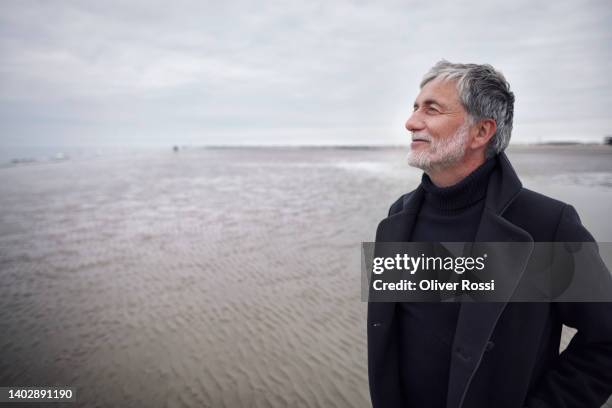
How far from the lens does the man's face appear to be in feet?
6.43

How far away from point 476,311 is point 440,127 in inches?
40.7

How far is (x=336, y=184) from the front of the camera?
22000 millimetres

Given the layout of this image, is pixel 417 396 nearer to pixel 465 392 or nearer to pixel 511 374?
pixel 465 392

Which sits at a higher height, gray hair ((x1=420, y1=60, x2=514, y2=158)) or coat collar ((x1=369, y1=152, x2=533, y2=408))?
gray hair ((x1=420, y1=60, x2=514, y2=158))

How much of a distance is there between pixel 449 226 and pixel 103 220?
46.6 ft

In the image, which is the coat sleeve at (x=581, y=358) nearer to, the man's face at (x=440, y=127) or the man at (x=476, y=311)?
the man at (x=476, y=311)

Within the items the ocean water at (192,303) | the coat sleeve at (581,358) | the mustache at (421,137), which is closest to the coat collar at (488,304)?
the coat sleeve at (581,358)

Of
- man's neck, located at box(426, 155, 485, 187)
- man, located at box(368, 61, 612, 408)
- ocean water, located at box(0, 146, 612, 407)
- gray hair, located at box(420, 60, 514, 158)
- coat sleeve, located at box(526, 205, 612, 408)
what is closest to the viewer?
coat sleeve, located at box(526, 205, 612, 408)

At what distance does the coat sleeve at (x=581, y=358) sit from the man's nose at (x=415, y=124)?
87 centimetres

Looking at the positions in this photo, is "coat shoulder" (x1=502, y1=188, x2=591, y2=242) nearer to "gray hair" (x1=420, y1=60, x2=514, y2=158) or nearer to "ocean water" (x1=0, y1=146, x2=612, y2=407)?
"gray hair" (x1=420, y1=60, x2=514, y2=158)

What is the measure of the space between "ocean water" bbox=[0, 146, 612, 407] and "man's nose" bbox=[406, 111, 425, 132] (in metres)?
3.63

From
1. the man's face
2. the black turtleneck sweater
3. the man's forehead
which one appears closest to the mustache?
the man's face

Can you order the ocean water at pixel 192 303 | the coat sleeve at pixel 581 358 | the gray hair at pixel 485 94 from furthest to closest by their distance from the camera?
the ocean water at pixel 192 303, the gray hair at pixel 485 94, the coat sleeve at pixel 581 358

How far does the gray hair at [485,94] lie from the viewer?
75.8 inches
